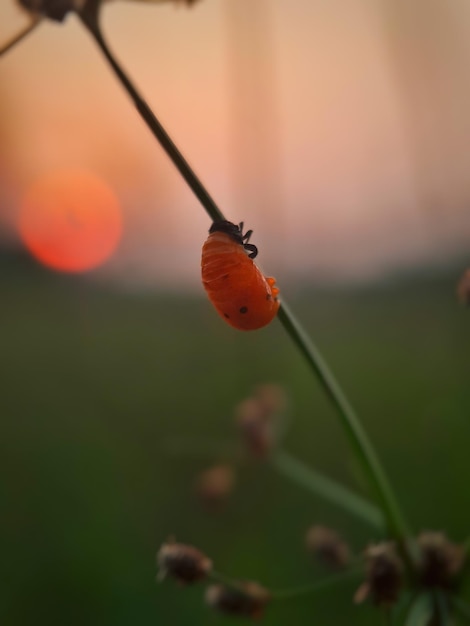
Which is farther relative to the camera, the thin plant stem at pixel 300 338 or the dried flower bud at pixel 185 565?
the dried flower bud at pixel 185 565

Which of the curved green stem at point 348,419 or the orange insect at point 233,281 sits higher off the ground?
the orange insect at point 233,281

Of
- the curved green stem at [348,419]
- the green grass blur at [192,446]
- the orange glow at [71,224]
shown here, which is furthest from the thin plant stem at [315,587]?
the orange glow at [71,224]

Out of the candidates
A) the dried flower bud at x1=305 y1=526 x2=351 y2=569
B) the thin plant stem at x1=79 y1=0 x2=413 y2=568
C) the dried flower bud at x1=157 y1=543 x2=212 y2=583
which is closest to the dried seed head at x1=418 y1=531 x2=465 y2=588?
the thin plant stem at x1=79 y1=0 x2=413 y2=568

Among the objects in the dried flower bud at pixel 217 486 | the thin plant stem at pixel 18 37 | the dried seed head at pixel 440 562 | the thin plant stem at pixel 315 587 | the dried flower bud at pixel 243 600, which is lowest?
the dried flower bud at pixel 243 600

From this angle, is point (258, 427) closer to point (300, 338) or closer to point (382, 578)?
point (382, 578)

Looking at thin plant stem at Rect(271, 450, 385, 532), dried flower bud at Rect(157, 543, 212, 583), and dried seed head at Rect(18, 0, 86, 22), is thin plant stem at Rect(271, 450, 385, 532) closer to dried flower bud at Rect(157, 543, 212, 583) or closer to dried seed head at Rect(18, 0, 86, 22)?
dried flower bud at Rect(157, 543, 212, 583)

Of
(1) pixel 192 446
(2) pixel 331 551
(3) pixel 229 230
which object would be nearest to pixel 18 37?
(3) pixel 229 230

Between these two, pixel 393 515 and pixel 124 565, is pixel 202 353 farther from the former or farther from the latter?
pixel 393 515

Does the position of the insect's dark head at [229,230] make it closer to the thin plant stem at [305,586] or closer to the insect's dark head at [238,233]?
the insect's dark head at [238,233]

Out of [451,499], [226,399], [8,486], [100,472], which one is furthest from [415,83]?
[8,486]
